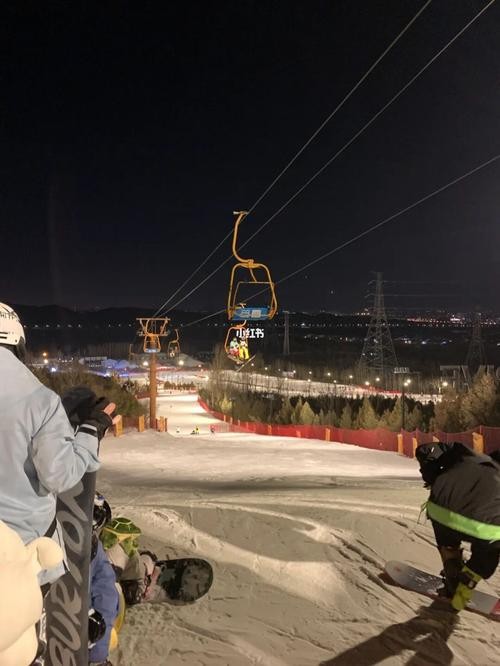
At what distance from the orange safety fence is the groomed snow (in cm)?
676

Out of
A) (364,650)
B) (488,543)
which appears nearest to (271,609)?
(364,650)

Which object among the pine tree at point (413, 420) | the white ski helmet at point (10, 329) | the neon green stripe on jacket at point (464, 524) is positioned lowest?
the pine tree at point (413, 420)

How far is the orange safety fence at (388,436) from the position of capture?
1717 centimetres

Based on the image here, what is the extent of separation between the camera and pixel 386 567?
4.56m

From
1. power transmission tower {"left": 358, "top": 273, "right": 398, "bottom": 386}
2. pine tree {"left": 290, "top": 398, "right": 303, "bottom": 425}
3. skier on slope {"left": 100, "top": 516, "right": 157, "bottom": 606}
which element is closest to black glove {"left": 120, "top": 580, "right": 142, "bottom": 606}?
skier on slope {"left": 100, "top": 516, "right": 157, "bottom": 606}

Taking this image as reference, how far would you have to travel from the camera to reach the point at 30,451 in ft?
6.84

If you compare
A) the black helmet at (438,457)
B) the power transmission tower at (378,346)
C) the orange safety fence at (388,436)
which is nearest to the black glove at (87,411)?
the black helmet at (438,457)

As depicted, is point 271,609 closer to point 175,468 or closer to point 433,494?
point 433,494

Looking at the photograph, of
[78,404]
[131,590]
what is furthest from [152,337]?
[78,404]

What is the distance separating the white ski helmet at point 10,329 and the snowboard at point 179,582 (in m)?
2.30

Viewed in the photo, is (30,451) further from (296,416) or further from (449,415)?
(296,416)

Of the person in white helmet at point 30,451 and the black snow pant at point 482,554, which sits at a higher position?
the person in white helmet at point 30,451

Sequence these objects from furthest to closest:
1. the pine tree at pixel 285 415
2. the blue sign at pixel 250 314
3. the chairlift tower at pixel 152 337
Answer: the pine tree at pixel 285 415, the chairlift tower at pixel 152 337, the blue sign at pixel 250 314

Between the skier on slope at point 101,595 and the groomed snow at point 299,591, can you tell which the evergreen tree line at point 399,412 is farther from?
the skier on slope at point 101,595
